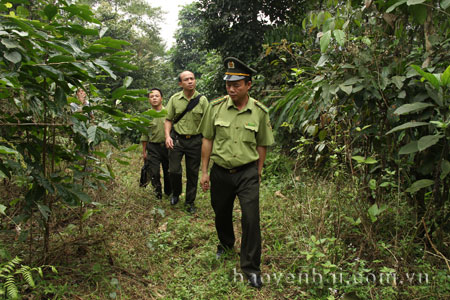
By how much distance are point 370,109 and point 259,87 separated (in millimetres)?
4806

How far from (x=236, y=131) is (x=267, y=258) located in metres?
1.44

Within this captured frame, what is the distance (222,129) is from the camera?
3365 millimetres

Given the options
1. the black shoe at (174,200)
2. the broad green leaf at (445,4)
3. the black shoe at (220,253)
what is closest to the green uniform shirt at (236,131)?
the black shoe at (220,253)

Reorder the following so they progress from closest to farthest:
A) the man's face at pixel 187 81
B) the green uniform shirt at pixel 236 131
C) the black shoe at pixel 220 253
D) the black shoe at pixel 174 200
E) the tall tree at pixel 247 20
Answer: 1. the green uniform shirt at pixel 236 131
2. the black shoe at pixel 220 253
3. the man's face at pixel 187 81
4. the black shoe at pixel 174 200
5. the tall tree at pixel 247 20

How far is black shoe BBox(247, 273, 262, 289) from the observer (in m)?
3.13

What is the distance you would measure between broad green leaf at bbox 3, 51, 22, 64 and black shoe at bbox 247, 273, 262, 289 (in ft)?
8.30

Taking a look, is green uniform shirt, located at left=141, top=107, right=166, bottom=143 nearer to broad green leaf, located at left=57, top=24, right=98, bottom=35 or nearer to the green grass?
the green grass

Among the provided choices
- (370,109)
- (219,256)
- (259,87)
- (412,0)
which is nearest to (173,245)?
(219,256)

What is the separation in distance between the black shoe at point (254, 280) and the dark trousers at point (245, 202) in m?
0.04

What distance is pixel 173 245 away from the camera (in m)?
3.99

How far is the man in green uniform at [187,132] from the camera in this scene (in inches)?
206

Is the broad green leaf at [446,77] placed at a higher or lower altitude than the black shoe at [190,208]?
higher

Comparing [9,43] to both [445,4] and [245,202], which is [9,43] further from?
[445,4]

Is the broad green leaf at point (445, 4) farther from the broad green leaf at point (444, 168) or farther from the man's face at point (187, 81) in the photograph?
the man's face at point (187, 81)
